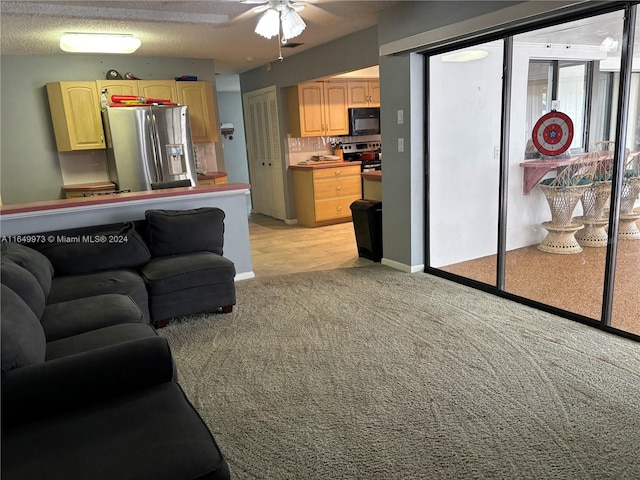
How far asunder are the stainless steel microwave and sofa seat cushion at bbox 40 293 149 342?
4980 millimetres

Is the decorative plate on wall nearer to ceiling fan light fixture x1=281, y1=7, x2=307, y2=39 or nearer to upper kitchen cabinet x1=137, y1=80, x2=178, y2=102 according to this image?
ceiling fan light fixture x1=281, y1=7, x2=307, y2=39

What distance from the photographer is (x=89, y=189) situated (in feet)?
17.7

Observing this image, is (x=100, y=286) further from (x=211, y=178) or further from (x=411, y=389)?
(x=211, y=178)

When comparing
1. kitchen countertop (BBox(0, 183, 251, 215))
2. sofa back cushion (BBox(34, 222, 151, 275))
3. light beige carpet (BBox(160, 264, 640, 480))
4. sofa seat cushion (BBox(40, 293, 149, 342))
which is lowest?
light beige carpet (BBox(160, 264, 640, 480))

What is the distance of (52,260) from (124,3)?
197 cm

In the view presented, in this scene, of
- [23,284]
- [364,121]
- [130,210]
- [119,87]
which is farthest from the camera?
[364,121]

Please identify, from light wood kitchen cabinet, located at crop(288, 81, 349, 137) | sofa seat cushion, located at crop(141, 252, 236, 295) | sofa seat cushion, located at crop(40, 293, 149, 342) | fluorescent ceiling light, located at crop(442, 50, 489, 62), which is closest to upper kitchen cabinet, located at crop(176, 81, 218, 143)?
light wood kitchen cabinet, located at crop(288, 81, 349, 137)

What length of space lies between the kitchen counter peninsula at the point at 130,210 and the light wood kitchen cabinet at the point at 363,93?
336 centimetres

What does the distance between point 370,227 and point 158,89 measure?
313 centimetres

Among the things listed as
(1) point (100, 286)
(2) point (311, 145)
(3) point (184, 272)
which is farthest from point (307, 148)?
(1) point (100, 286)

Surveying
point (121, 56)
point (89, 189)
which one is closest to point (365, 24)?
point (121, 56)

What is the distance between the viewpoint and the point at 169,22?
410cm

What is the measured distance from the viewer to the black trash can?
4.80 meters

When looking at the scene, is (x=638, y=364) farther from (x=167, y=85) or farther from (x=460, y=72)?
(x=167, y=85)
